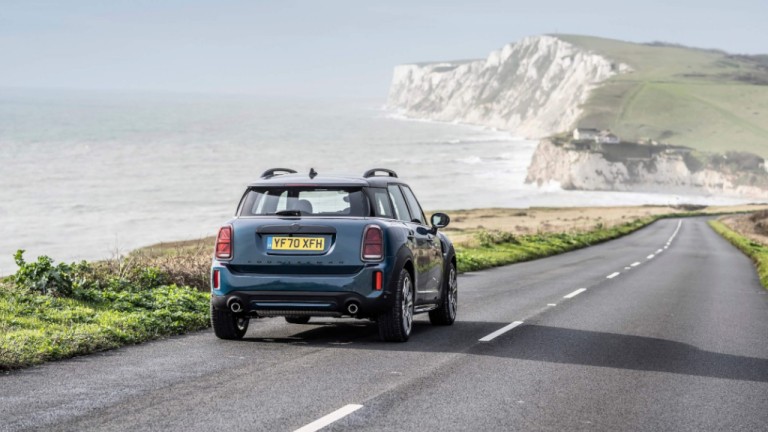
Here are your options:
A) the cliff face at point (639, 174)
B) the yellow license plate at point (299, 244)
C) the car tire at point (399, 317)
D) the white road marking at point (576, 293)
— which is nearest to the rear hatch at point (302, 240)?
the yellow license plate at point (299, 244)

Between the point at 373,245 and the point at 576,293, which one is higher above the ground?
the point at 373,245

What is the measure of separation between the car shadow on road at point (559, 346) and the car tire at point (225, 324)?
0.84 feet

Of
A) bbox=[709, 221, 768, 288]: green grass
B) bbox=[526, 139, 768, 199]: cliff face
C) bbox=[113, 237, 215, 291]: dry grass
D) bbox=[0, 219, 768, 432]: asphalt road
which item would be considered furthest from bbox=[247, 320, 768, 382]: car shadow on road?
bbox=[526, 139, 768, 199]: cliff face

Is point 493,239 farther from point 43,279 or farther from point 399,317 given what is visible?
point 399,317

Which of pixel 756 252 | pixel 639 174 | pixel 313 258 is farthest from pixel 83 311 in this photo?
pixel 639 174

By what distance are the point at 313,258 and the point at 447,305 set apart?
307 centimetres

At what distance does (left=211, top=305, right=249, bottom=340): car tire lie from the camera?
1051 cm

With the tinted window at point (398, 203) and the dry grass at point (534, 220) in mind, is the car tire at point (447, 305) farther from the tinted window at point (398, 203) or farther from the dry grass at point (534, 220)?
the dry grass at point (534, 220)

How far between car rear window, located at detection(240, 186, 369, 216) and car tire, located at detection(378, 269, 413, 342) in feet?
2.88

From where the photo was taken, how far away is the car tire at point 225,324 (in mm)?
10508

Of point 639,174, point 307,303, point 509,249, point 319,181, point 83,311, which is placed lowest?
point 639,174

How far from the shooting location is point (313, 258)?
995 centimetres

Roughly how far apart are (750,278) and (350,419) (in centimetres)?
2191

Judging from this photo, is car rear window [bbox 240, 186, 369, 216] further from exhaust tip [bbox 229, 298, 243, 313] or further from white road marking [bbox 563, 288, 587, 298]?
white road marking [bbox 563, 288, 587, 298]
